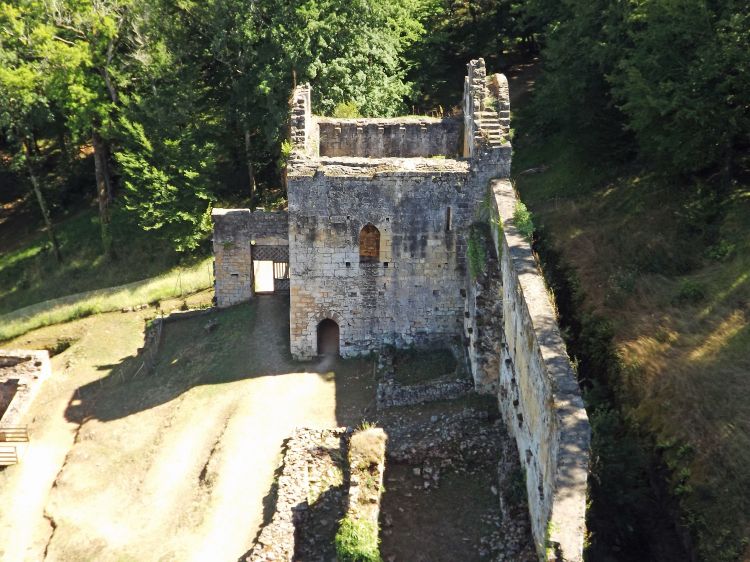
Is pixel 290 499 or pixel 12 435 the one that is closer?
pixel 290 499

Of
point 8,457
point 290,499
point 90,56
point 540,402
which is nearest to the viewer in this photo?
point 540,402

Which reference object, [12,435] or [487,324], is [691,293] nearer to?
[487,324]

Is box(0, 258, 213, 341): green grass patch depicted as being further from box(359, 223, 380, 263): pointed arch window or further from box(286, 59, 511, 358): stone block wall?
box(359, 223, 380, 263): pointed arch window

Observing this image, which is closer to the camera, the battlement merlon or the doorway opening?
the battlement merlon

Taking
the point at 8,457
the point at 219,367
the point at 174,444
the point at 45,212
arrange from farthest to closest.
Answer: the point at 45,212 → the point at 219,367 → the point at 8,457 → the point at 174,444

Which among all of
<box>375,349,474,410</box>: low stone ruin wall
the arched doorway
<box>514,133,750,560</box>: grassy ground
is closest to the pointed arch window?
the arched doorway

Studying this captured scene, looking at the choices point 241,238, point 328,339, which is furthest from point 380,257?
point 241,238

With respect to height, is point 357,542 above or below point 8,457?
above
